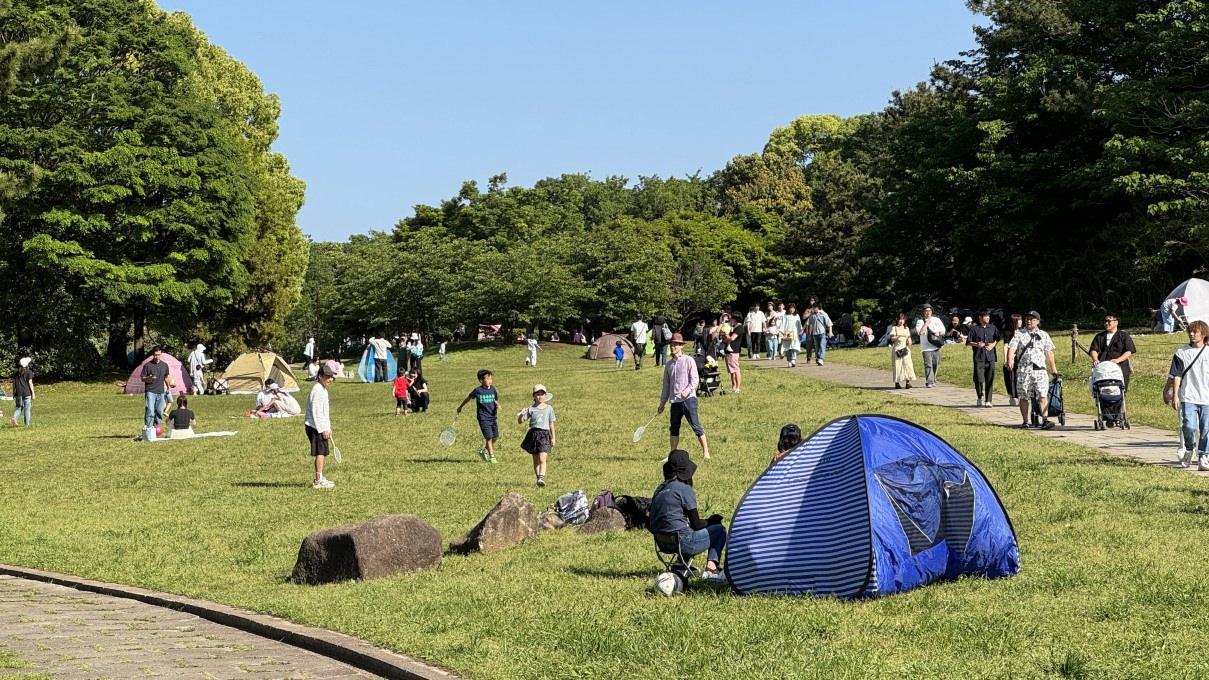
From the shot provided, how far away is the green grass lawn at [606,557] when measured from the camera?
7957 millimetres

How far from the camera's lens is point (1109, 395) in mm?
20859

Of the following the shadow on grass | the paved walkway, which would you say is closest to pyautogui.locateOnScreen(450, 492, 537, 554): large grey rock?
the shadow on grass

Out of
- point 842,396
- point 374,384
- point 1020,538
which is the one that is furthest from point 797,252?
point 1020,538

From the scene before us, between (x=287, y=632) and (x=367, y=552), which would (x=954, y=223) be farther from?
(x=287, y=632)

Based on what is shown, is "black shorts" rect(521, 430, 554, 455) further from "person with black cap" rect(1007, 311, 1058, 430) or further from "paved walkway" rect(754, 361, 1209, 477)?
"person with black cap" rect(1007, 311, 1058, 430)

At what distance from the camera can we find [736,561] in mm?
10070

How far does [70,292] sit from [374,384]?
13766mm

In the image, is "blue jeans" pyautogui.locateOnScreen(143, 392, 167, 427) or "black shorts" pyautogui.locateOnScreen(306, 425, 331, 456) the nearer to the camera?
"black shorts" pyautogui.locateOnScreen(306, 425, 331, 456)

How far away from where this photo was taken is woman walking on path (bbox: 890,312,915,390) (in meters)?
29.0

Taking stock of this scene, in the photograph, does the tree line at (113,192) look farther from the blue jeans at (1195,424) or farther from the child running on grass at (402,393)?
the blue jeans at (1195,424)

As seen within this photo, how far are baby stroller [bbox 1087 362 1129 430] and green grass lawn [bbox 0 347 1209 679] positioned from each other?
1922mm

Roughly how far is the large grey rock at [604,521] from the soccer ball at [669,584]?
11.3 ft

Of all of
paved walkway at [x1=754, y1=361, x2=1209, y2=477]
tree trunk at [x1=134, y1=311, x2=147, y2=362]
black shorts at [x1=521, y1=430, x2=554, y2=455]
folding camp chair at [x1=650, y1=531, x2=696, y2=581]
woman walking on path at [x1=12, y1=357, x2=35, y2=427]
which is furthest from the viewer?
tree trunk at [x1=134, y1=311, x2=147, y2=362]

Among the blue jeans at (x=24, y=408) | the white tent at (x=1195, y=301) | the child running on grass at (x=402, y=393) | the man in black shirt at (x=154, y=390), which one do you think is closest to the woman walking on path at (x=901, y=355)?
the white tent at (x=1195, y=301)
